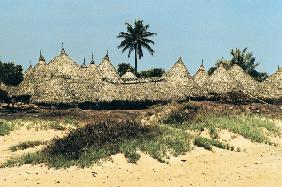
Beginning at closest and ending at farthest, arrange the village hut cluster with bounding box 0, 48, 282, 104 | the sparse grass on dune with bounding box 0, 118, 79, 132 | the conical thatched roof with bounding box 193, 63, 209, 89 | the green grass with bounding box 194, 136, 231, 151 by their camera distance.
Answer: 1. the green grass with bounding box 194, 136, 231, 151
2. the sparse grass on dune with bounding box 0, 118, 79, 132
3. the village hut cluster with bounding box 0, 48, 282, 104
4. the conical thatched roof with bounding box 193, 63, 209, 89

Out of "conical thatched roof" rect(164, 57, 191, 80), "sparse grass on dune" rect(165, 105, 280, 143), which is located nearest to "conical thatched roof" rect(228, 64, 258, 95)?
"conical thatched roof" rect(164, 57, 191, 80)

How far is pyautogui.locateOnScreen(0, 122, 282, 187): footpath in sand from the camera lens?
57.3ft

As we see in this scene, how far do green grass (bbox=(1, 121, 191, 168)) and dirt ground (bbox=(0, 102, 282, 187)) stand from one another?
438mm

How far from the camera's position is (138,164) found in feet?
63.9

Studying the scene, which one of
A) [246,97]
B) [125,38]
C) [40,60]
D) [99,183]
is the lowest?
[99,183]

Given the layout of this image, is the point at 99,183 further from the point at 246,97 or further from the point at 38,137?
the point at 246,97

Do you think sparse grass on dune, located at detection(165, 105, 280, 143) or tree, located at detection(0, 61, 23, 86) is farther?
tree, located at detection(0, 61, 23, 86)

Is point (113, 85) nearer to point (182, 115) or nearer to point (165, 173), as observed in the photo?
point (182, 115)

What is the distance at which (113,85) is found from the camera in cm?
4000

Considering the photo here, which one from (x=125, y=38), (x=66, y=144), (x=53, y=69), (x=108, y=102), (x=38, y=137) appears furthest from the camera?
(x=125, y=38)

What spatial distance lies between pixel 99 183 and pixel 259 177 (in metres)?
5.72

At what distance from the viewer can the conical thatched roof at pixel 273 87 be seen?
40469 mm

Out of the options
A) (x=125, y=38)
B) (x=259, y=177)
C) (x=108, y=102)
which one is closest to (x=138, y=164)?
(x=259, y=177)

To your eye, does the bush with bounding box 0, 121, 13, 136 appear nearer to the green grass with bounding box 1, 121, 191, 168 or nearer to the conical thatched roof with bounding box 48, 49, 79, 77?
the green grass with bounding box 1, 121, 191, 168
